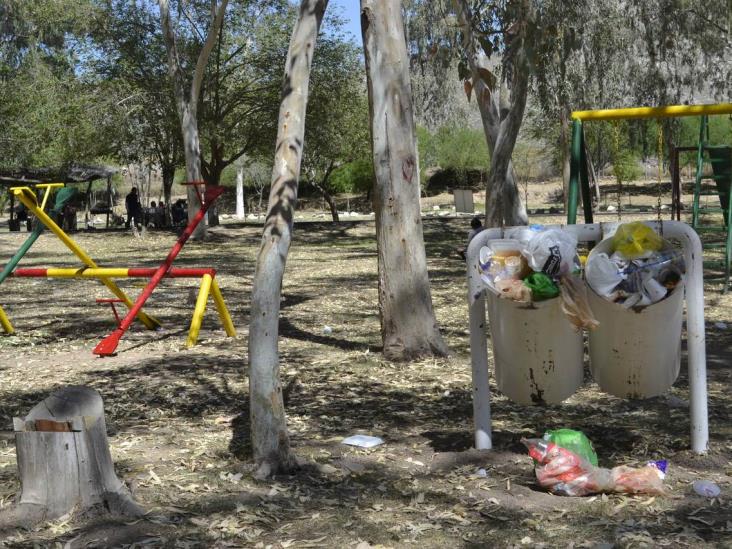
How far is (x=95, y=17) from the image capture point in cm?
2603

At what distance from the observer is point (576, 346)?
458 cm

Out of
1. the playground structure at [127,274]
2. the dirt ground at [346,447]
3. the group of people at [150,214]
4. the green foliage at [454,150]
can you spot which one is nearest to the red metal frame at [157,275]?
the playground structure at [127,274]

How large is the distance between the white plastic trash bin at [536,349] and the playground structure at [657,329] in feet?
0.08

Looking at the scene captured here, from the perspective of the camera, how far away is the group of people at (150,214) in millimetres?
28609

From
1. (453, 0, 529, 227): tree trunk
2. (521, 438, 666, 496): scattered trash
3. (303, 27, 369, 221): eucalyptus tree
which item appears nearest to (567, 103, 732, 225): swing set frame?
(453, 0, 529, 227): tree trunk

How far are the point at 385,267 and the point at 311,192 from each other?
4526 cm

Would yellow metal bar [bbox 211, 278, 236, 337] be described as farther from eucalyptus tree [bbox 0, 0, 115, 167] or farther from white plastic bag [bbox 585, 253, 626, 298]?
eucalyptus tree [bbox 0, 0, 115, 167]

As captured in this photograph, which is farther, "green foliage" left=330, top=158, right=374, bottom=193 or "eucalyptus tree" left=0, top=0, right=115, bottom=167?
"green foliage" left=330, top=158, right=374, bottom=193

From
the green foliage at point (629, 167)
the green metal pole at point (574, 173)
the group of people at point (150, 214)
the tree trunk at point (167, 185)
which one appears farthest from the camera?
the green foliage at point (629, 167)

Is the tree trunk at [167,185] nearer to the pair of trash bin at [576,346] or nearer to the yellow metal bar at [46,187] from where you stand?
the yellow metal bar at [46,187]

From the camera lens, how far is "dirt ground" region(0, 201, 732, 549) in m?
3.96

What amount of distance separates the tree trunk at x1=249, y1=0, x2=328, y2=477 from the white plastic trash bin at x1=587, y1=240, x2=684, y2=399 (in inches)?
59.0

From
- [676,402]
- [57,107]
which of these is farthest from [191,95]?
[676,402]

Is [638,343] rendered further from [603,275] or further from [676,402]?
[676,402]
